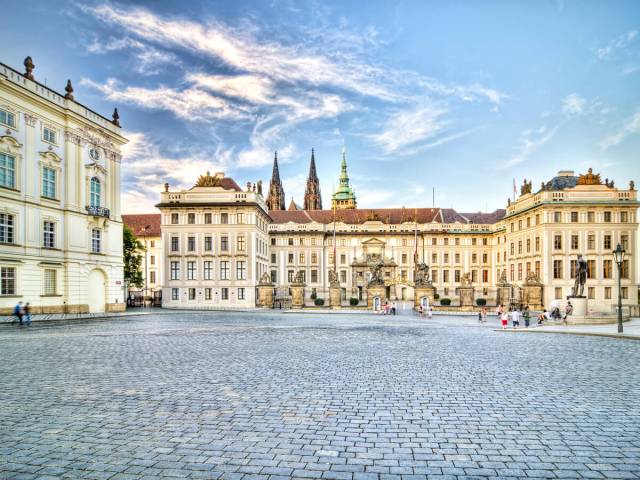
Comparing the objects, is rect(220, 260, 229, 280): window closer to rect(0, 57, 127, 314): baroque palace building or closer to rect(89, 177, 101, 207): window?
rect(0, 57, 127, 314): baroque palace building

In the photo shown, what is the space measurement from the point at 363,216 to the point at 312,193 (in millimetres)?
39875

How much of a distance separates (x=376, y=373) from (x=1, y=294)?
2621 cm

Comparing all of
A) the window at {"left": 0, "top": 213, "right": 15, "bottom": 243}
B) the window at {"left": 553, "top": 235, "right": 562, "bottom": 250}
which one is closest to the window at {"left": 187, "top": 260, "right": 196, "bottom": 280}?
the window at {"left": 0, "top": 213, "right": 15, "bottom": 243}

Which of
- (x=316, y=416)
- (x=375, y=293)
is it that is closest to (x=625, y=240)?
(x=375, y=293)

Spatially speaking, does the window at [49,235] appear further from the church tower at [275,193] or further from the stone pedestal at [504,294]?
the church tower at [275,193]

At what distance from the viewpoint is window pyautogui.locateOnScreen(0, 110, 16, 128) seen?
2823 cm

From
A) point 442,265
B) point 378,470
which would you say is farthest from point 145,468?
point 442,265

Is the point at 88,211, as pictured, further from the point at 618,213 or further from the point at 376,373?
the point at 618,213

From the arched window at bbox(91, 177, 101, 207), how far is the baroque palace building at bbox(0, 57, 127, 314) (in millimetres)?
77

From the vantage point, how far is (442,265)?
3105 inches

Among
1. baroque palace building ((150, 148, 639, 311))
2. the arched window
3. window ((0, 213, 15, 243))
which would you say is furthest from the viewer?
baroque palace building ((150, 148, 639, 311))

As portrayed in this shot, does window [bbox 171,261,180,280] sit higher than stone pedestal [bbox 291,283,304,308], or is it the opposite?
window [bbox 171,261,180,280]

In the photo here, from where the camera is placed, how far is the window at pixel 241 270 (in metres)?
54.1

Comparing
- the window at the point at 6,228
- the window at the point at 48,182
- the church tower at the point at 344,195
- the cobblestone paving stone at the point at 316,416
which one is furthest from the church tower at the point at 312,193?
the cobblestone paving stone at the point at 316,416
